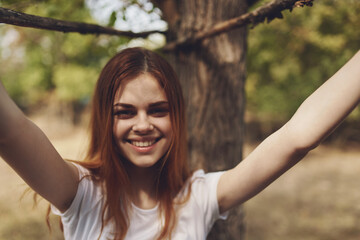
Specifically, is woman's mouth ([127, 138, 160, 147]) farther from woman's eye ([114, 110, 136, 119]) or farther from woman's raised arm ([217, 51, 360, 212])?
woman's raised arm ([217, 51, 360, 212])

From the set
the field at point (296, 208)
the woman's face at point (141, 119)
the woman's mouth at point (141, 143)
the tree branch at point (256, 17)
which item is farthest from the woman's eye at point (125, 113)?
the field at point (296, 208)

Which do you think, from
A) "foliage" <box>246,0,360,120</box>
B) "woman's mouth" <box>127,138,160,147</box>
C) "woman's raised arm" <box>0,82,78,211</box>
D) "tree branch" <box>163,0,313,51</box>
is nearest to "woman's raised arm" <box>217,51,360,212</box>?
"tree branch" <box>163,0,313,51</box>

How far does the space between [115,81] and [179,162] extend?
52cm

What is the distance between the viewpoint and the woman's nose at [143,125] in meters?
1.34

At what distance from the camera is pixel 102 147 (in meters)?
1.43

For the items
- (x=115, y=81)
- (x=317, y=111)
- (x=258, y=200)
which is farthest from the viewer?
(x=258, y=200)

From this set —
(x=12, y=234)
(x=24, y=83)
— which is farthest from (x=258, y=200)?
(x=24, y=83)

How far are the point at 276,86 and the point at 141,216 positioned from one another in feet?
36.1

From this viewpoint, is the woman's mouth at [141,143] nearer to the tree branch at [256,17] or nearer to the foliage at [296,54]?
the tree branch at [256,17]

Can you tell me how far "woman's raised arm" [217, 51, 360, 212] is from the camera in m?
1.01

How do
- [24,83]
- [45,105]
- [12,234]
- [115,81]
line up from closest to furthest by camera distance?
[115,81] → [12,234] → [24,83] → [45,105]

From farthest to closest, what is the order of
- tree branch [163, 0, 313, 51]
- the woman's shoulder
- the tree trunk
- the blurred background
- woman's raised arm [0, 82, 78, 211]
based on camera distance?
the blurred background → the tree trunk → the woman's shoulder → tree branch [163, 0, 313, 51] → woman's raised arm [0, 82, 78, 211]

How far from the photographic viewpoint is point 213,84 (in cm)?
204

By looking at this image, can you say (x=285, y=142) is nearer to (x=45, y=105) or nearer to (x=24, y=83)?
(x=24, y=83)
